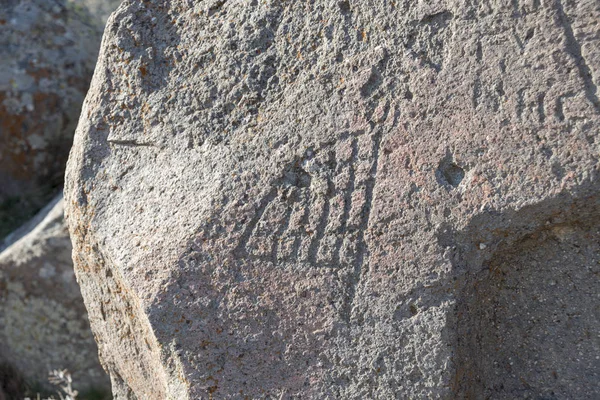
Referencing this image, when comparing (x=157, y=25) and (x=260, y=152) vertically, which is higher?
(x=157, y=25)

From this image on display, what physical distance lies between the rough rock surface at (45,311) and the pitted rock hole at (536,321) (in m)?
1.52

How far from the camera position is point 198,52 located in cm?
146

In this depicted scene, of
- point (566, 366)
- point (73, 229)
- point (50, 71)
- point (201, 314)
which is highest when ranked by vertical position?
point (50, 71)

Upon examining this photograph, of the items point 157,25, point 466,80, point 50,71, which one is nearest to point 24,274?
point 50,71

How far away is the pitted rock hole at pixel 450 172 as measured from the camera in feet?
4.09

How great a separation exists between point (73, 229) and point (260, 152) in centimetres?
54

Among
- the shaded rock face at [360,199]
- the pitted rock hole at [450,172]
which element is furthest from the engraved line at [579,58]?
the pitted rock hole at [450,172]

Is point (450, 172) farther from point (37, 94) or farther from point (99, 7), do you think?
point (99, 7)

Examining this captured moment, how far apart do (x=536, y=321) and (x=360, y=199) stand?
44 centimetres

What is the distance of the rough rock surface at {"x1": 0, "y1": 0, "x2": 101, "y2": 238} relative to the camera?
8.57 ft

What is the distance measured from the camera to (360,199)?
1.30 meters

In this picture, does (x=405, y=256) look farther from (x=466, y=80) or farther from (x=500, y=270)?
(x=466, y=80)

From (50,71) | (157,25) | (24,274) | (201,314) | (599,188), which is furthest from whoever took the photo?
(50,71)

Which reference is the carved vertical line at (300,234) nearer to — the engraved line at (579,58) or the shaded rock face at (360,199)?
the shaded rock face at (360,199)
